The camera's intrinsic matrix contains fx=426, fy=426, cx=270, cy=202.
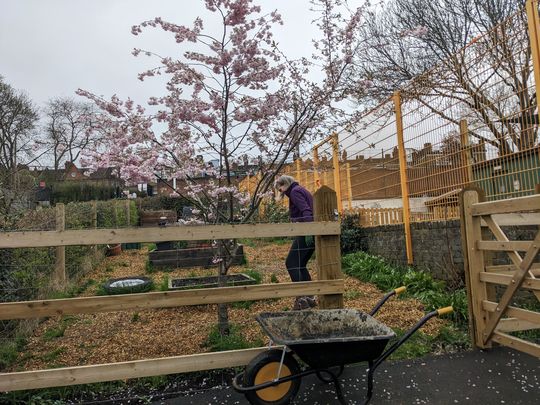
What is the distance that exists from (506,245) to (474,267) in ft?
1.79

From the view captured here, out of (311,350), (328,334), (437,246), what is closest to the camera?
(311,350)

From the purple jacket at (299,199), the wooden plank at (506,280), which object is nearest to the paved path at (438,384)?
the wooden plank at (506,280)

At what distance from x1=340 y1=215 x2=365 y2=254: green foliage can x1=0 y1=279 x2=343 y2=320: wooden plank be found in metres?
4.88

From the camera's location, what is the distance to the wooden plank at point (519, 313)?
315 centimetres

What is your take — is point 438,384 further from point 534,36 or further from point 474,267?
point 534,36

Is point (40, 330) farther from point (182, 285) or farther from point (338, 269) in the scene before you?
point (338, 269)

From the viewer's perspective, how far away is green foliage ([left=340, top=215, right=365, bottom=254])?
27.5 ft

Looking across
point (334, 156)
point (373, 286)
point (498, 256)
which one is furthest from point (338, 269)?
point (334, 156)

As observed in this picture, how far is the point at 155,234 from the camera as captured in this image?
3.31 metres

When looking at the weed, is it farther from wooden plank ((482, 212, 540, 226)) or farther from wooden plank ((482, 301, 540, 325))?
wooden plank ((482, 212, 540, 226))

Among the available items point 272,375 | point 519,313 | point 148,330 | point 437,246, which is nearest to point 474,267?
point 519,313

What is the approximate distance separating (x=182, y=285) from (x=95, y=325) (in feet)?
4.61

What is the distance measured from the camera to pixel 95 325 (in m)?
4.86

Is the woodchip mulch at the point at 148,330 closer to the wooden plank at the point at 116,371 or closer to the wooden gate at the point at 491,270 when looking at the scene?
the wooden gate at the point at 491,270
